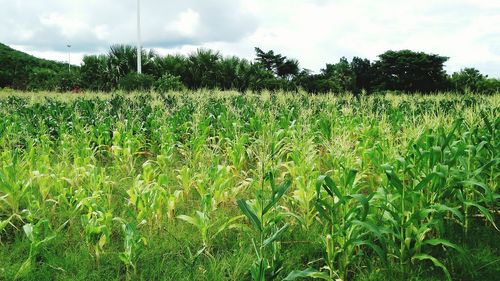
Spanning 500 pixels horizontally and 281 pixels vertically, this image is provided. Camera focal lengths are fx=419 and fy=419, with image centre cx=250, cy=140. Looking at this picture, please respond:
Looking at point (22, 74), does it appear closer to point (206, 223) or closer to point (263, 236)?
point (206, 223)

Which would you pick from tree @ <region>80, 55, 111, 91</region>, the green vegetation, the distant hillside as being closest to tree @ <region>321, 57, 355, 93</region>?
tree @ <region>80, 55, 111, 91</region>

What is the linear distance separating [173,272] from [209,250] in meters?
0.45

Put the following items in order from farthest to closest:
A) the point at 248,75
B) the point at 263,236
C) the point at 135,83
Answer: the point at 248,75 → the point at 135,83 → the point at 263,236

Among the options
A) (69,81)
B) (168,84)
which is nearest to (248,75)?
(168,84)

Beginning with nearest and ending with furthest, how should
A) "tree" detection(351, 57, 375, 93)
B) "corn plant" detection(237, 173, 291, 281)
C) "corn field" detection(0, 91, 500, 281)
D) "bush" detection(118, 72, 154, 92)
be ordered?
1. "corn plant" detection(237, 173, 291, 281)
2. "corn field" detection(0, 91, 500, 281)
3. "bush" detection(118, 72, 154, 92)
4. "tree" detection(351, 57, 375, 93)

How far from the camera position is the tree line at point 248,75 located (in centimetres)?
2811

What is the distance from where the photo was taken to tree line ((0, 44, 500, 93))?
28.1 meters

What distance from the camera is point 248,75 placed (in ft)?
94.7

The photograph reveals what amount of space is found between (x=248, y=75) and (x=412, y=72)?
17.1m

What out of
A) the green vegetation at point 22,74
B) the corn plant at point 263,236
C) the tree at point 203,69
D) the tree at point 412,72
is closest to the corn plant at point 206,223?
the corn plant at point 263,236

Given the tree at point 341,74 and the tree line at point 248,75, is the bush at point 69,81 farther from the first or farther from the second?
the tree at point 341,74

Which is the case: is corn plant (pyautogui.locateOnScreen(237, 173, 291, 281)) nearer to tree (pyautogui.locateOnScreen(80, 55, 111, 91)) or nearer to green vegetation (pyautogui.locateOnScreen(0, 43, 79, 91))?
tree (pyautogui.locateOnScreen(80, 55, 111, 91))

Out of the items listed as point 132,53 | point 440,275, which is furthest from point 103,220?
point 132,53

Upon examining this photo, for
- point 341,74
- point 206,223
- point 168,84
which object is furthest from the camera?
point 341,74
